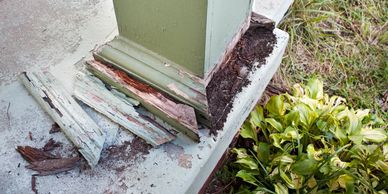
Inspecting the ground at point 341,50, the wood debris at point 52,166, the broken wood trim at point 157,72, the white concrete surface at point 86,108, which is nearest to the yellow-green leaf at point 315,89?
the ground at point 341,50

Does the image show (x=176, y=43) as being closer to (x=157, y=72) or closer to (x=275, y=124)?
(x=157, y=72)

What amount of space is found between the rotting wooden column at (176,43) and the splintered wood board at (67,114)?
205mm

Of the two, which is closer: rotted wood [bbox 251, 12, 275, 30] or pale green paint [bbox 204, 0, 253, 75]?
pale green paint [bbox 204, 0, 253, 75]

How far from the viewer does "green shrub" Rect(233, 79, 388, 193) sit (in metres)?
1.54

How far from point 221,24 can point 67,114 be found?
639 mm

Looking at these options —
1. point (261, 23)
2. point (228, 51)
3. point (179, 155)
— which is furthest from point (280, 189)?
point (261, 23)

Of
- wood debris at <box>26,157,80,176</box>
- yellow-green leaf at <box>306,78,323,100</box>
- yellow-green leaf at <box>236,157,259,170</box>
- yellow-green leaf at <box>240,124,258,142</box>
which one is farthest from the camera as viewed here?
yellow-green leaf at <box>306,78,323,100</box>

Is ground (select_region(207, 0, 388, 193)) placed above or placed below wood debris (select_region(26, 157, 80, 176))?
below

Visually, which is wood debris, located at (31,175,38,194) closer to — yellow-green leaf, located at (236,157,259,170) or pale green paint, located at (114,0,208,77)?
pale green paint, located at (114,0,208,77)

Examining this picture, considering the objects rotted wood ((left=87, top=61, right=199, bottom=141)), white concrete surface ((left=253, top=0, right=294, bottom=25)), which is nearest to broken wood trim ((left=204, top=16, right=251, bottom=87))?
rotted wood ((left=87, top=61, right=199, bottom=141))

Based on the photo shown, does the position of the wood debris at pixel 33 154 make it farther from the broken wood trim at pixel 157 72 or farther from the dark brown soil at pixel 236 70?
the dark brown soil at pixel 236 70

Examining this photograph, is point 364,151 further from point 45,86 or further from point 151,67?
point 45,86

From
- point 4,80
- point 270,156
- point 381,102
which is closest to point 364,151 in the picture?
point 270,156

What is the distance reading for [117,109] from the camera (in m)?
1.36
